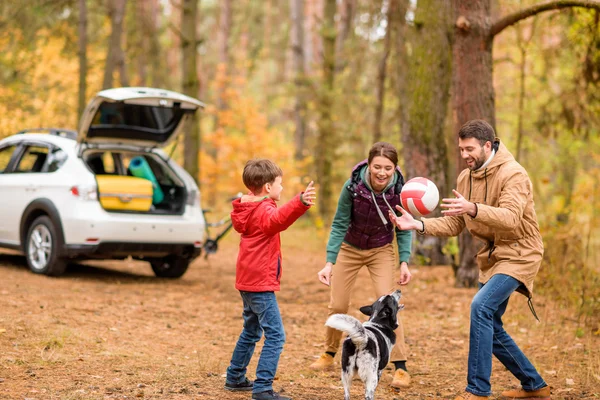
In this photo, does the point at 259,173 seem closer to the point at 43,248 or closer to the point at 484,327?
the point at 484,327

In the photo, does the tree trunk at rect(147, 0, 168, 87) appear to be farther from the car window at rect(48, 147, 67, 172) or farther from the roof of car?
the car window at rect(48, 147, 67, 172)

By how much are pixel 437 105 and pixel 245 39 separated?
108ft

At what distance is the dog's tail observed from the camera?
4867 mm

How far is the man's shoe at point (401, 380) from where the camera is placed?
5.98m

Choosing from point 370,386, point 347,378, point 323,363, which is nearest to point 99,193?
point 323,363

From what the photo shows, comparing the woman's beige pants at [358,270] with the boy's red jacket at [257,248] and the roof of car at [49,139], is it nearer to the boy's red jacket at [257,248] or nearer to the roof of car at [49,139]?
the boy's red jacket at [257,248]

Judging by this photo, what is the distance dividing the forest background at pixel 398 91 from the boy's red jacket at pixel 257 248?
4.67m

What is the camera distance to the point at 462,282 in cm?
1068

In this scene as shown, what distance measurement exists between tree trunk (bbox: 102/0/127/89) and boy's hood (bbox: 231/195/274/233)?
1244cm

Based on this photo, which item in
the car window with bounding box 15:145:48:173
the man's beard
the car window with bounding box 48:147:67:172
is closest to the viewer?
the man's beard

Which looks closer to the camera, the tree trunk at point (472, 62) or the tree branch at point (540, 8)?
the tree branch at point (540, 8)

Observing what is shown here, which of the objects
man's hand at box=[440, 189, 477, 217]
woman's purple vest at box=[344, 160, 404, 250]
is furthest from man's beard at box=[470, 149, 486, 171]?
woman's purple vest at box=[344, 160, 404, 250]

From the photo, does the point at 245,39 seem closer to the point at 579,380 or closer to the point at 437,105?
the point at 437,105

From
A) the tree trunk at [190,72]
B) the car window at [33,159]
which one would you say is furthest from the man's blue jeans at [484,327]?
the tree trunk at [190,72]
